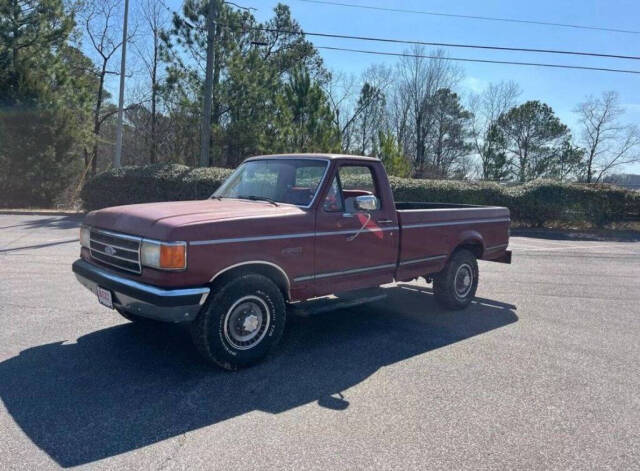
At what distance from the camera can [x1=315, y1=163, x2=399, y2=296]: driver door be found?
5.05 meters

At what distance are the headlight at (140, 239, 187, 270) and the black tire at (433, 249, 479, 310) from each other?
3842 millimetres

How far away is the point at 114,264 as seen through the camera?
457cm

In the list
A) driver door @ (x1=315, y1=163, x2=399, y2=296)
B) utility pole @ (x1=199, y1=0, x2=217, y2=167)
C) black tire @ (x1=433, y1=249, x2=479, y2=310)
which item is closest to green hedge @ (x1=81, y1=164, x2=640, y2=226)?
utility pole @ (x1=199, y1=0, x2=217, y2=167)

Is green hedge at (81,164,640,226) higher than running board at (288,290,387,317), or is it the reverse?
green hedge at (81,164,640,226)

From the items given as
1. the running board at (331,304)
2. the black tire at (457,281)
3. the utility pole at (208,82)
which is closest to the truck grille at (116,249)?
the running board at (331,304)

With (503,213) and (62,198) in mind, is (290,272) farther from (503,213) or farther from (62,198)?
(62,198)

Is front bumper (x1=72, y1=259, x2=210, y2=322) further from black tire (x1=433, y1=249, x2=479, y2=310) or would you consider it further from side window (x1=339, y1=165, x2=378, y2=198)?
black tire (x1=433, y1=249, x2=479, y2=310)

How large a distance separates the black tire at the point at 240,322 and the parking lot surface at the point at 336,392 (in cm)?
18

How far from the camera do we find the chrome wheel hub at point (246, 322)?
4426 millimetres

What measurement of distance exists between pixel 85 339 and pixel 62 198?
18.3 m

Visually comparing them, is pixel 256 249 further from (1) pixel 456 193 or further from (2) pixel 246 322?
(1) pixel 456 193

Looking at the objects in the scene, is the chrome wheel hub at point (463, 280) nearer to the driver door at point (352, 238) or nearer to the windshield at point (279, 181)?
the driver door at point (352, 238)

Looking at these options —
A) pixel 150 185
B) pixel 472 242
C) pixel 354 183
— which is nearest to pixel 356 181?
pixel 354 183

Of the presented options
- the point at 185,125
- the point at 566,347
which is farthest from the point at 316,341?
the point at 185,125
